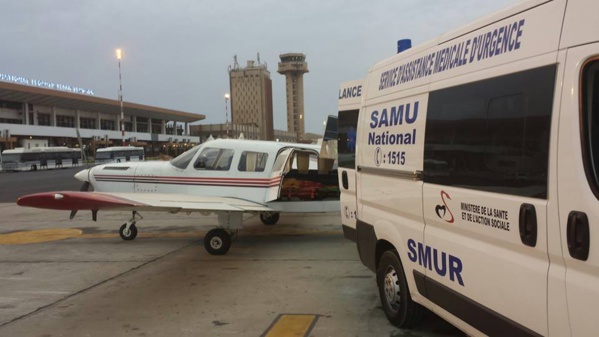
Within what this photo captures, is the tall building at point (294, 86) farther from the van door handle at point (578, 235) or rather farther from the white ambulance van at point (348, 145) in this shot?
the van door handle at point (578, 235)

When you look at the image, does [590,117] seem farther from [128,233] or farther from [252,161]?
[128,233]

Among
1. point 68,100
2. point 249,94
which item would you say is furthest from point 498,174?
point 249,94

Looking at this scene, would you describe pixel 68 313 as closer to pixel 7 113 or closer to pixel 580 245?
pixel 580 245

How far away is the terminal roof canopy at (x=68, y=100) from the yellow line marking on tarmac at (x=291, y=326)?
70.1 meters

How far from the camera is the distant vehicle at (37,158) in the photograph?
48312mm

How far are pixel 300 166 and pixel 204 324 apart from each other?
5971 millimetres

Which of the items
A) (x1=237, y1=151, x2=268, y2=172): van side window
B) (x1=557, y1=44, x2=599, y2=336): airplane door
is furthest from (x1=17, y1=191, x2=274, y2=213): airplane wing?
(x1=557, y1=44, x2=599, y2=336): airplane door

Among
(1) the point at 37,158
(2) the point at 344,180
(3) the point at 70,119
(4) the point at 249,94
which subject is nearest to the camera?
(2) the point at 344,180

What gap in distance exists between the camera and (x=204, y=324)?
4984 millimetres

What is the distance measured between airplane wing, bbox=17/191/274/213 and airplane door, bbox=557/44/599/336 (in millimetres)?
6490

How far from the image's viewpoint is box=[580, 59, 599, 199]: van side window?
2.23 metres

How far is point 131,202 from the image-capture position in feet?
25.6

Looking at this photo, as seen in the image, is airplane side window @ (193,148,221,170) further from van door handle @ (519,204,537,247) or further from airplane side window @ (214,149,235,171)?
van door handle @ (519,204,537,247)

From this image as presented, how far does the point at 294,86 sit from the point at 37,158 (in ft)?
379
